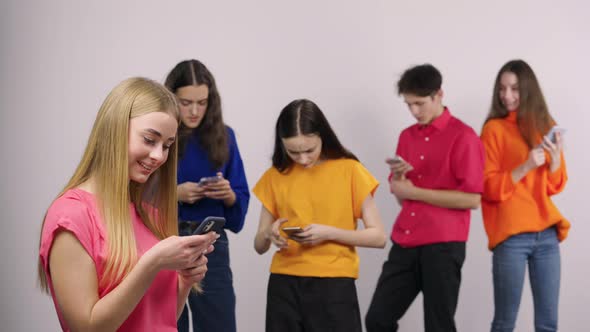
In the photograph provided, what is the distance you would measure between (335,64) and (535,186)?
1.40m

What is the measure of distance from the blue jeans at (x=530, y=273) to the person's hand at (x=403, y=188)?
59 centimetres

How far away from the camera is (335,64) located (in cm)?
466

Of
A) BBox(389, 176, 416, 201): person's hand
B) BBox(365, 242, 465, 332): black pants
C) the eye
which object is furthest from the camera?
BBox(389, 176, 416, 201): person's hand

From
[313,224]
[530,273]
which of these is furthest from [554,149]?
[313,224]

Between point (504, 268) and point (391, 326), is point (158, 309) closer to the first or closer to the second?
point (391, 326)

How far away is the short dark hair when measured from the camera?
3863mm

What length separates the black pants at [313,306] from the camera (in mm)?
3137

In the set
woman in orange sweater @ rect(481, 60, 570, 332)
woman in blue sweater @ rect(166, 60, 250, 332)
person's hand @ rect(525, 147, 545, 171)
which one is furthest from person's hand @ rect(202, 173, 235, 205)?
person's hand @ rect(525, 147, 545, 171)

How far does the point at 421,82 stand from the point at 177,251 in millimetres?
2313

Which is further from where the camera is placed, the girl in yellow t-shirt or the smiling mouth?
the girl in yellow t-shirt

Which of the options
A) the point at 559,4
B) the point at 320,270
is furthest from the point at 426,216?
the point at 559,4

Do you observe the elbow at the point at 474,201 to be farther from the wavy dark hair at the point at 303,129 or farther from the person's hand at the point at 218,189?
the person's hand at the point at 218,189

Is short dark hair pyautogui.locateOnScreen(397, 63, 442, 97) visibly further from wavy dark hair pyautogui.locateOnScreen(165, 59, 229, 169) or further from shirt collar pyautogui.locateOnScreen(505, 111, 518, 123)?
wavy dark hair pyautogui.locateOnScreen(165, 59, 229, 169)

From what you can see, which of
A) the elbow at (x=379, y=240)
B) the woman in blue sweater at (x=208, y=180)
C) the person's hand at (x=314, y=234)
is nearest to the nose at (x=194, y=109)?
the woman in blue sweater at (x=208, y=180)
